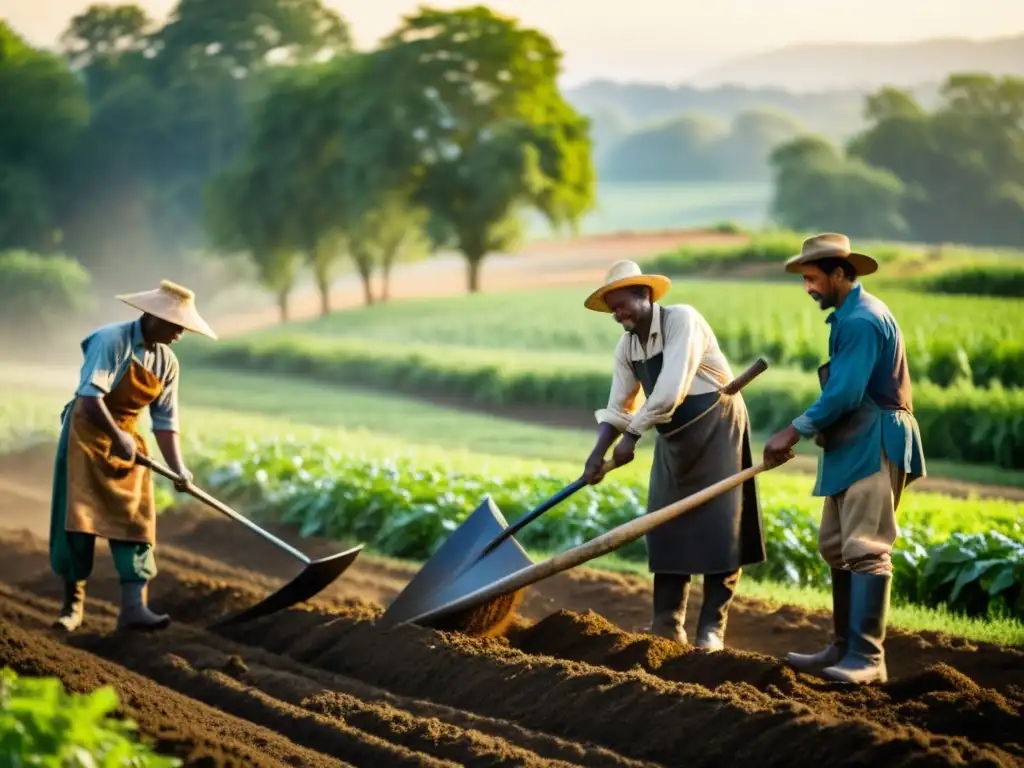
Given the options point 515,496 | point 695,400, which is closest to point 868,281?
point 515,496

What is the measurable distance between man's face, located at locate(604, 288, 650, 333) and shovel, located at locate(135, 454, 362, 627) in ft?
5.69

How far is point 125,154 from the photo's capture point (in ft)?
110

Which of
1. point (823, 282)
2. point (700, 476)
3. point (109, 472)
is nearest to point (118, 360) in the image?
point (109, 472)

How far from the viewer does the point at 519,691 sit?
5590 mm

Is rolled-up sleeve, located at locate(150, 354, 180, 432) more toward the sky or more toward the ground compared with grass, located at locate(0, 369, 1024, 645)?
more toward the sky

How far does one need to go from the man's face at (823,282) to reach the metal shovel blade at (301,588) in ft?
8.22

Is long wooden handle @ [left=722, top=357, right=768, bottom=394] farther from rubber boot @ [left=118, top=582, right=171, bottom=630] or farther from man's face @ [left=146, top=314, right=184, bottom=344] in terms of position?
rubber boot @ [left=118, top=582, right=171, bottom=630]

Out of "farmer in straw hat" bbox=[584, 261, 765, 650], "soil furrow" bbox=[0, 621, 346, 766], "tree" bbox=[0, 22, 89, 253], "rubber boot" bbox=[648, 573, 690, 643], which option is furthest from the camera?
"tree" bbox=[0, 22, 89, 253]

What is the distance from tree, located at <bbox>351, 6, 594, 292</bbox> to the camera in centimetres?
2728

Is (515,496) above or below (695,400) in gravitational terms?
below

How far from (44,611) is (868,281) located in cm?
1552

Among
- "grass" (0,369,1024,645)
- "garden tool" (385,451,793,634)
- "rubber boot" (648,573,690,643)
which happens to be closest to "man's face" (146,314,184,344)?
"garden tool" (385,451,793,634)

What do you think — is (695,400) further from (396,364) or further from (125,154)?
(125,154)

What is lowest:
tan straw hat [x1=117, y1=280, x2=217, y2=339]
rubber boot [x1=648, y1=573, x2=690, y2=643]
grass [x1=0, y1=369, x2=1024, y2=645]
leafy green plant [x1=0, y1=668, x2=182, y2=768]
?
grass [x1=0, y1=369, x2=1024, y2=645]
